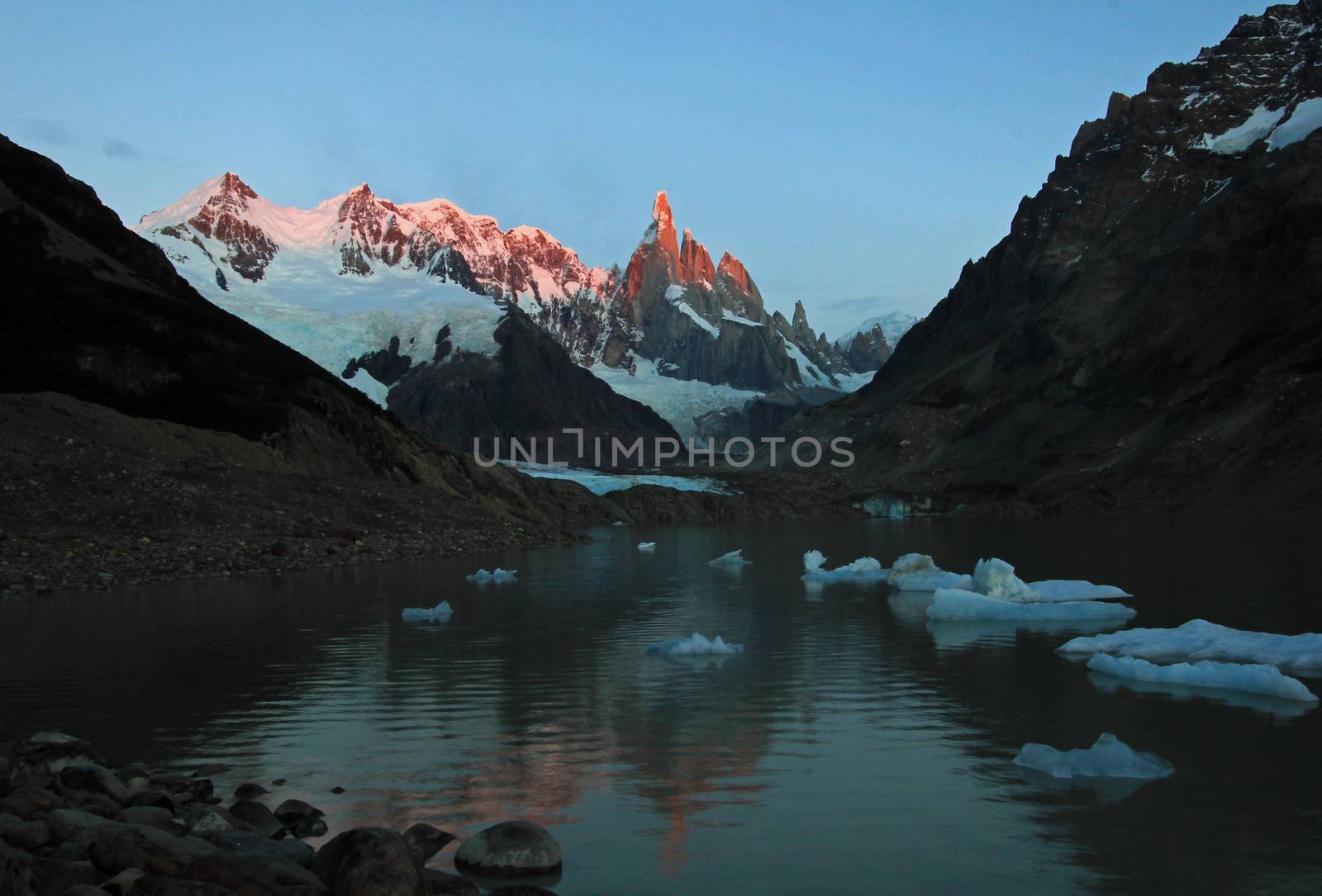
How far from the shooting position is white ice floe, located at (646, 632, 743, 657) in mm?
23531

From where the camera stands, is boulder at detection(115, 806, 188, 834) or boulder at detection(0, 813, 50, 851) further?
boulder at detection(115, 806, 188, 834)

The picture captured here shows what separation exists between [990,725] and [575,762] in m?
5.69

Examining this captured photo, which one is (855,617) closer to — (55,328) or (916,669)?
(916,669)

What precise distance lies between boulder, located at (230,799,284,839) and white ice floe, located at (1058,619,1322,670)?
15043 mm

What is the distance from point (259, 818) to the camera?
455 inches

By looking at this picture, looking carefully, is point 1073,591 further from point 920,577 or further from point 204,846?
point 204,846

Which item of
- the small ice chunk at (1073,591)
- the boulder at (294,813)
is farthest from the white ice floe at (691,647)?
the boulder at (294,813)

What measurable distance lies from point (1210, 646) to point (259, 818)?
16.6 metres

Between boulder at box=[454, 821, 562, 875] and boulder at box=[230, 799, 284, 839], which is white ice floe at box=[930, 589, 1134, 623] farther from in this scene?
boulder at box=[230, 799, 284, 839]

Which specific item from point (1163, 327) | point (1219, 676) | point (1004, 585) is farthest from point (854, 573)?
point (1163, 327)

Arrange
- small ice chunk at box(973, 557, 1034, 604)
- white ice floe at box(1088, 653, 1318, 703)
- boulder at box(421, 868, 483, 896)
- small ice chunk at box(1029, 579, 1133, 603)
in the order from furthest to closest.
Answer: small ice chunk at box(1029, 579, 1133, 603) → small ice chunk at box(973, 557, 1034, 604) → white ice floe at box(1088, 653, 1318, 703) → boulder at box(421, 868, 483, 896)

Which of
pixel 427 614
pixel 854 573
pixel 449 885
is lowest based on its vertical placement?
pixel 449 885

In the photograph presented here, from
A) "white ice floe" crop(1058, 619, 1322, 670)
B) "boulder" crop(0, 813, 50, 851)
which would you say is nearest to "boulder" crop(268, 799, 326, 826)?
"boulder" crop(0, 813, 50, 851)

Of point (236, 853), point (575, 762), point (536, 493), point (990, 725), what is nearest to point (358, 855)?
point (236, 853)
